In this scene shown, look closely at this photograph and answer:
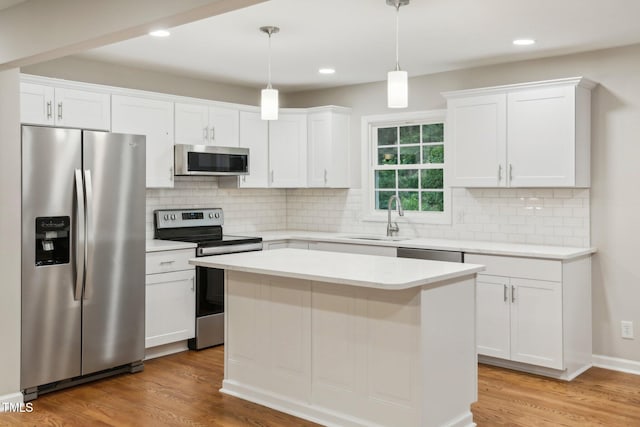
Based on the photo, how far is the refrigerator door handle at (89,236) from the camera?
412cm

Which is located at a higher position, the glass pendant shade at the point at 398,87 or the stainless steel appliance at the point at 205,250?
the glass pendant shade at the point at 398,87

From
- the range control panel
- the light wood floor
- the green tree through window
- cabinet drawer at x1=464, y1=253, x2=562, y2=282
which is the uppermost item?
the green tree through window

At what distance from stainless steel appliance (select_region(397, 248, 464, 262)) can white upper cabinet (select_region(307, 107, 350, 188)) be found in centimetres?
131

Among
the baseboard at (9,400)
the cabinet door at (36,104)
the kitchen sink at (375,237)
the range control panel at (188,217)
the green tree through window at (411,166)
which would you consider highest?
the cabinet door at (36,104)

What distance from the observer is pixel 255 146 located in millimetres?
5988

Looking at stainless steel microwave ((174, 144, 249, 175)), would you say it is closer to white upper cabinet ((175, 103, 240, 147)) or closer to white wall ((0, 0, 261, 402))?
white upper cabinet ((175, 103, 240, 147))

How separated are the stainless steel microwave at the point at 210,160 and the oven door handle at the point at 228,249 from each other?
67 cm

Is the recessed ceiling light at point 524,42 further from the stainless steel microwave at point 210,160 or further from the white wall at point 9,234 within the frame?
→ the white wall at point 9,234

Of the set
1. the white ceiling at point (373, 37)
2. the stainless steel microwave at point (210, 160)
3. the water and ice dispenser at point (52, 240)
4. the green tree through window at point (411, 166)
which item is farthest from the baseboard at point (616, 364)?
the water and ice dispenser at point (52, 240)

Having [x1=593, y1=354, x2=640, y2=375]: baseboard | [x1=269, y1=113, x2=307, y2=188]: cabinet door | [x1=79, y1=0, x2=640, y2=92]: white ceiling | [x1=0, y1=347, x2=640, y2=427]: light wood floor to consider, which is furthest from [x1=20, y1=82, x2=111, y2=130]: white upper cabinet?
[x1=593, y1=354, x2=640, y2=375]: baseboard

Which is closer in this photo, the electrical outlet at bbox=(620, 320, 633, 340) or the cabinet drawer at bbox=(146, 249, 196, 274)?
the electrical outlet at bbox=(620, 320, 633, 340)

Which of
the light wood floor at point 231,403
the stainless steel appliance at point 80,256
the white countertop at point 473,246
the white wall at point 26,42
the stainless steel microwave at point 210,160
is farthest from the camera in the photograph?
the stainless steel microwave at point 210,160

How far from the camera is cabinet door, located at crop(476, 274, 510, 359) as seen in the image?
457cm

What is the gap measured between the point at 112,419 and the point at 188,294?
158cm
